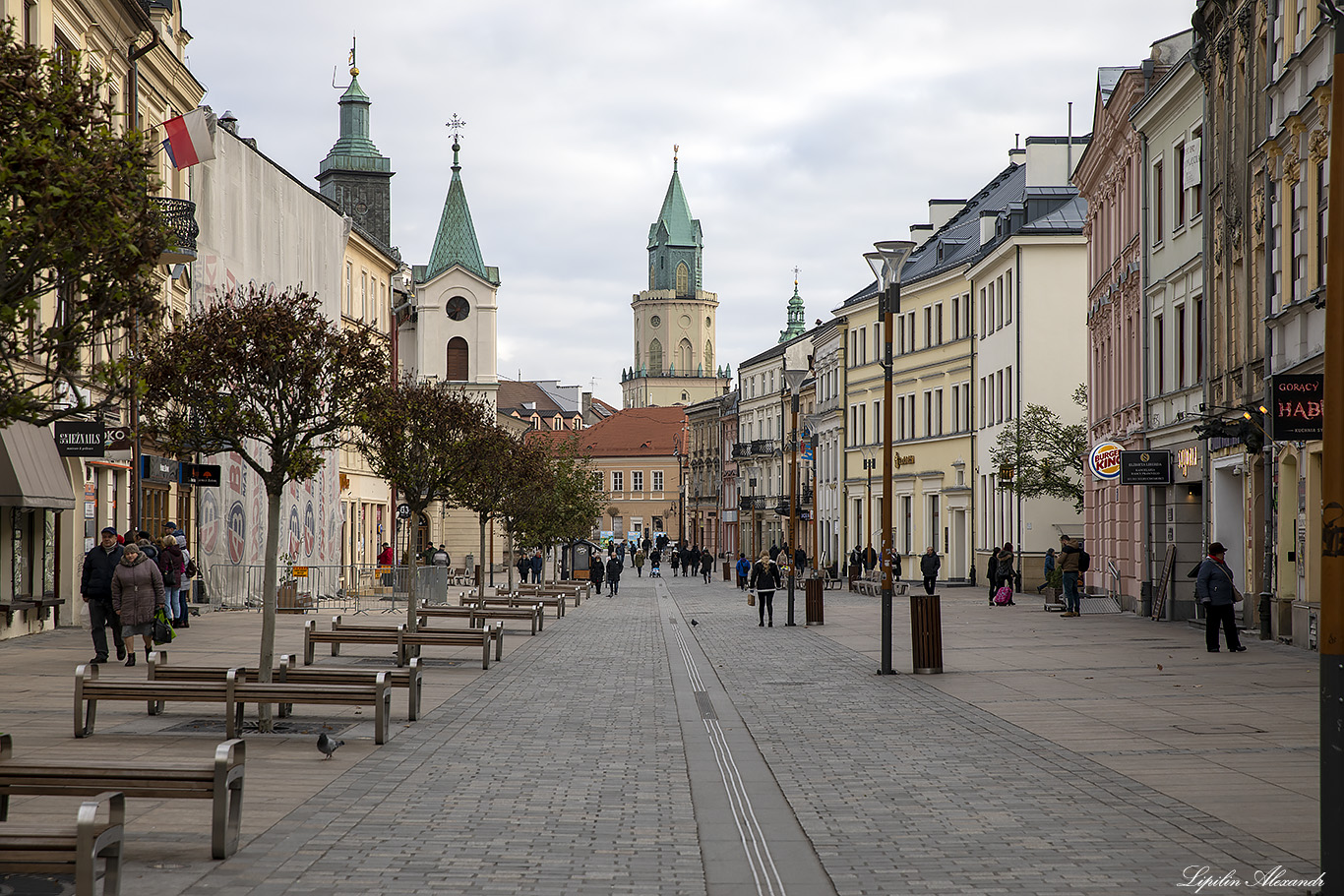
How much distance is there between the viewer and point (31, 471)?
81.0 feet

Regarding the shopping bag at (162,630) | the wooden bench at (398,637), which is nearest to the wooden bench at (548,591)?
the shopping bag at (162,630)

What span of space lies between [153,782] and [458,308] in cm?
8276

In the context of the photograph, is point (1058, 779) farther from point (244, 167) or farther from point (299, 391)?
point (244, 167)

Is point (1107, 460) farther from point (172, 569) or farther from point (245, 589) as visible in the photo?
point (245, 589)

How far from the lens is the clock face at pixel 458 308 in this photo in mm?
89750

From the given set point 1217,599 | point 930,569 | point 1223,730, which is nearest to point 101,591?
point 1223,730

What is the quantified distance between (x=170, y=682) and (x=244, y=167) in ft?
102

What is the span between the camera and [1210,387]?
30156mm

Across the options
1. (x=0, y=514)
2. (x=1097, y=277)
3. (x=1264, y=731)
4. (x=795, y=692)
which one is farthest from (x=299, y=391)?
(x=1097, y=277)

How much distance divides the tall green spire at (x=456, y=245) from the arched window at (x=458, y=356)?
158 inches

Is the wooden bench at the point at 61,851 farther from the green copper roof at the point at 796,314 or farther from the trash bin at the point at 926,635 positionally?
the green copper roof at the point at 796,314

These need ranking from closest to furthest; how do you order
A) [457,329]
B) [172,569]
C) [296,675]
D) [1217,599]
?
[296,675], [1217,599], [172,569], [457,329]

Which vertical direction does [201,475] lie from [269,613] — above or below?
above

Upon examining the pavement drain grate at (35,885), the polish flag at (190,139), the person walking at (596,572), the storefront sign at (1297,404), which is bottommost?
the person walking at (596,572)
